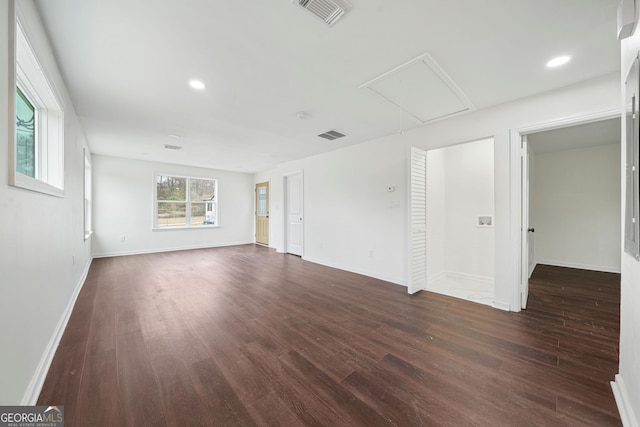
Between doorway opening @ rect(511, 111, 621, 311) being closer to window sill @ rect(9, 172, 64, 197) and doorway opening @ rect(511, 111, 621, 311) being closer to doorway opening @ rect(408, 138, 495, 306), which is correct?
doorway opening @ rect(408, 138, 495, 306)

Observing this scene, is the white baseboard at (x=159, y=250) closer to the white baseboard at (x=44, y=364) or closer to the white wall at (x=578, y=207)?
the white baseboard at (x=44, y=364)

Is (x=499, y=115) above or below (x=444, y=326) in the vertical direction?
above

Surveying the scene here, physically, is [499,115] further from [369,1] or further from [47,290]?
[47,290]

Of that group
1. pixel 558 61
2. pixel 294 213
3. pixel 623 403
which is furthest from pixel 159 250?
pixel 558 61

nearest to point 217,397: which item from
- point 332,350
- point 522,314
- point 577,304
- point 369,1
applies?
point 332,350

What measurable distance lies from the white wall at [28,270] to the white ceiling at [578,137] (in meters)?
5.33

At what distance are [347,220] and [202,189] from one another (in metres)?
4.89

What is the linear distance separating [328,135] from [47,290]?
371cm

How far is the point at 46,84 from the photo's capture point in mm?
1921

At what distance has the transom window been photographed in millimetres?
6566

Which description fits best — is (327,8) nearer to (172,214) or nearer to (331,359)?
(331,359)

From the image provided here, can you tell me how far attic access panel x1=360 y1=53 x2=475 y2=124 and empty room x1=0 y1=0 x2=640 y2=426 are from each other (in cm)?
3

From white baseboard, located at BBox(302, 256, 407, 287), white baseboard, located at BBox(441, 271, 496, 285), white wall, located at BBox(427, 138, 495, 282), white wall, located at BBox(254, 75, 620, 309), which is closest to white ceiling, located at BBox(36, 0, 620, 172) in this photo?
white wall, located at BBox(254, 75, 620, 309)

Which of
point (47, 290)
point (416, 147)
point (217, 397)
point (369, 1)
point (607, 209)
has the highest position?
point (369, 1)
